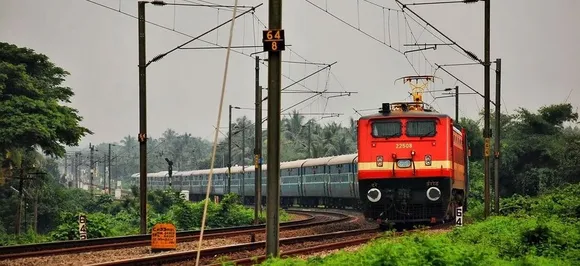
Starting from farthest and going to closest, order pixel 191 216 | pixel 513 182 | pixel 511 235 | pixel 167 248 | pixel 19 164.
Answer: pixel 513 182 → pixel 19 164 → pixel 191 216 → pixel 167 248 → pixel 511 235

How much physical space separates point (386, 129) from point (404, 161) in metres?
1.12

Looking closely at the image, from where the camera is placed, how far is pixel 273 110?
47.3 feet

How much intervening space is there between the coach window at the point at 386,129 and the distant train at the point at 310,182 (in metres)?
19.7

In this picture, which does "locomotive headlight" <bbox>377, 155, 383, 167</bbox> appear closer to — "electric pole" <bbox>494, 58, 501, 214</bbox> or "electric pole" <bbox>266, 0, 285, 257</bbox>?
"electric pole" <bbox>494, 58, 501, 214</bbox>

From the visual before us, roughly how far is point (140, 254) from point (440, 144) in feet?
34.3

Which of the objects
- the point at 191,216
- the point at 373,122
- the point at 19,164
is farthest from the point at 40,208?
the point at 373,122

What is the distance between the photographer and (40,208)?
200ft

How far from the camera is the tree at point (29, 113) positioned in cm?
4984

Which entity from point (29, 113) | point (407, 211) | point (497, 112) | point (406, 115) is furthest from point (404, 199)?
point (29, 113)

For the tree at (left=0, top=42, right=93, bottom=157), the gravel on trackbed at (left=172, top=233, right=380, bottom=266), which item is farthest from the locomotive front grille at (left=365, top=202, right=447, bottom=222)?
the tree at (left=0, top=42, right=93, bottom=157)

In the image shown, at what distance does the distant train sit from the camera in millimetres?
50097

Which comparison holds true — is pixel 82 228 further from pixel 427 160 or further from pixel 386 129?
pixel 427 160

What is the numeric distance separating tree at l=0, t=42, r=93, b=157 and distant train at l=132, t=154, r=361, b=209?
12.1m

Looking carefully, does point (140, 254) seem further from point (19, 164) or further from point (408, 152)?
point (19, 164)
